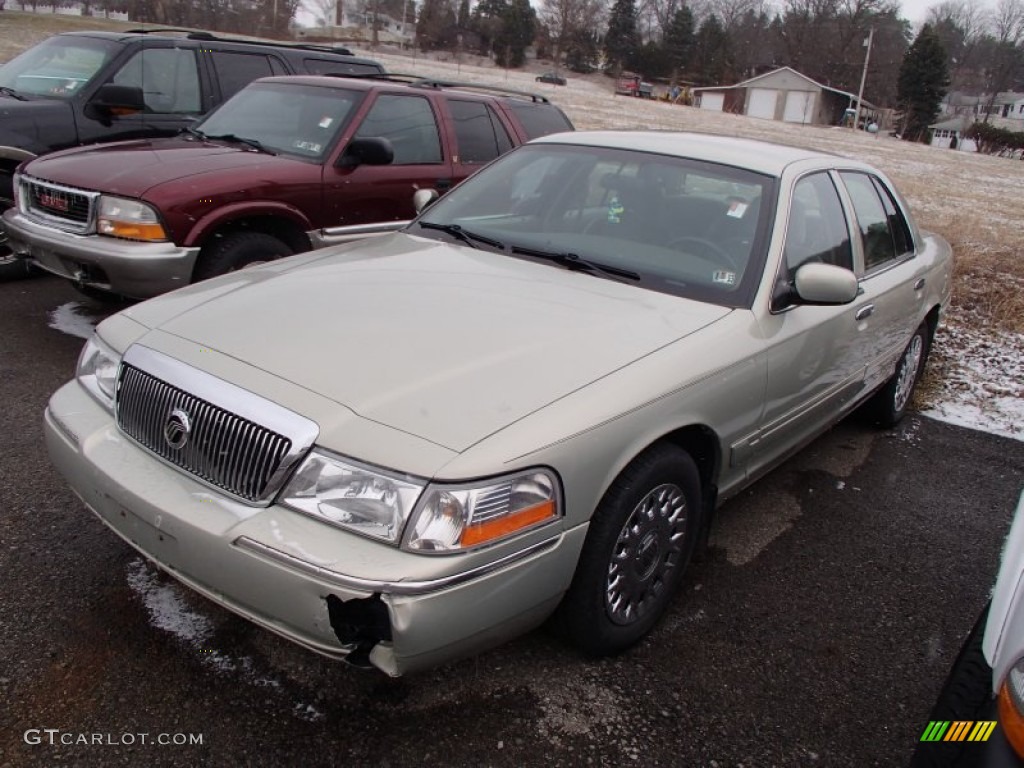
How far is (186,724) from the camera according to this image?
7.57ft

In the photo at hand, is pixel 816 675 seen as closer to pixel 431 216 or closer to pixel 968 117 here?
pixel 431 216

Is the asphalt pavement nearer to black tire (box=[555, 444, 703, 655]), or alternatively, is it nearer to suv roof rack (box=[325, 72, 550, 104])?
black tire (box=[555, 444, 703, 655])

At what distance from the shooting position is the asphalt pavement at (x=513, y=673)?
230 centimetres

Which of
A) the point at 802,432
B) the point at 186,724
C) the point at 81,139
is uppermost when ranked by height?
Result: the point at 81,139

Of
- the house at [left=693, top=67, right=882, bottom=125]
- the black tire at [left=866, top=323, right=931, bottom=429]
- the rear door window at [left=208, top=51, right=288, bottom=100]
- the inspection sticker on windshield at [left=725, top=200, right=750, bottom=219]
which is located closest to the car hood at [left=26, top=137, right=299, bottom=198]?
the rear door window at [left=208, top=51, right=288, bottom=100]

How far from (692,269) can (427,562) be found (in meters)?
1.76

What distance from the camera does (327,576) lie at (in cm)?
201

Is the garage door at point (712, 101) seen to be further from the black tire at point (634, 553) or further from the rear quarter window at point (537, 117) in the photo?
the black tire at point (634, 553)

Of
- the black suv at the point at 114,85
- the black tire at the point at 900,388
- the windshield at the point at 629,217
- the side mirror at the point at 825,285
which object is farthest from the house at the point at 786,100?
the side mirror at the point at 825,285

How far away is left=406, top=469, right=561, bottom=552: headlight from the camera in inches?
80.9

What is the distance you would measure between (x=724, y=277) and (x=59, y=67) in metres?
6.48

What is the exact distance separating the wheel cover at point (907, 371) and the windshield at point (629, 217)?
2021 mm

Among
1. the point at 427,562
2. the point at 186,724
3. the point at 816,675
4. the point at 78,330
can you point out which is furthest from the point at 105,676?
the point at 78,330

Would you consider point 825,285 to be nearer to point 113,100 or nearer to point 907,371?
point 907,371
